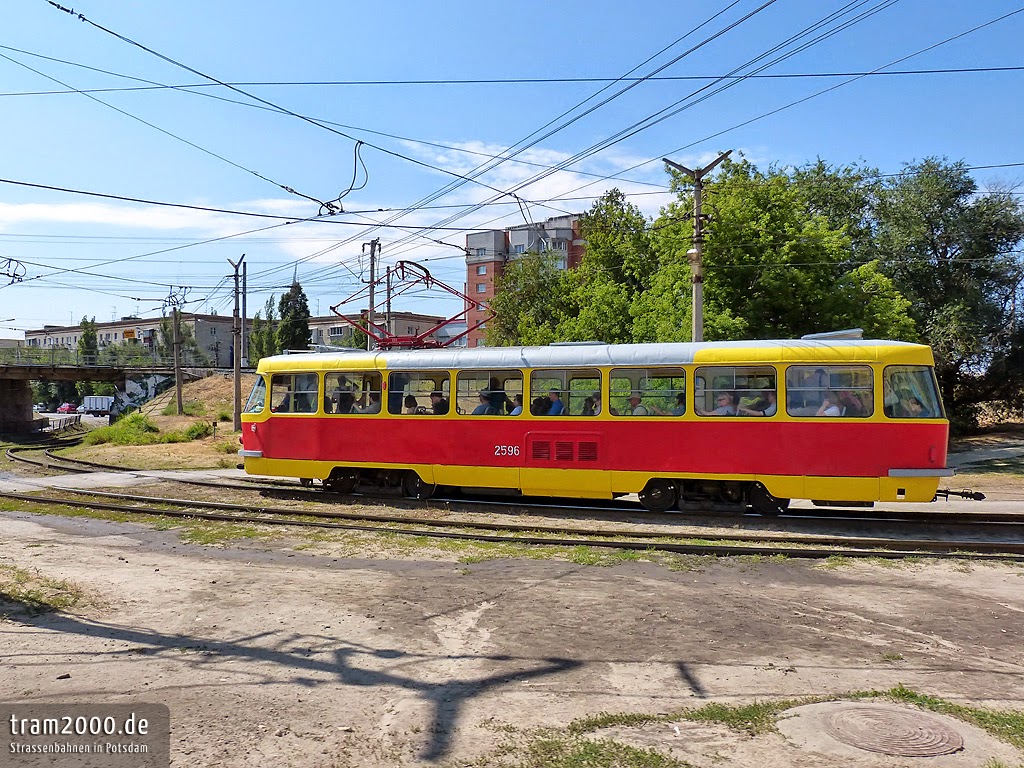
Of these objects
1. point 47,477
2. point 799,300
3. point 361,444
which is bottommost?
point 47,477

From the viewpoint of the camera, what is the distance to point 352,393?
16.4 meters

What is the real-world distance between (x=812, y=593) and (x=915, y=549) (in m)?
3.51

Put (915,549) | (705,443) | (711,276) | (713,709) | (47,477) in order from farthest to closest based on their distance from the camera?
1. (711,276)
2. (47,477)
3. (705,443)
4. (915,549)
5. (713,709)

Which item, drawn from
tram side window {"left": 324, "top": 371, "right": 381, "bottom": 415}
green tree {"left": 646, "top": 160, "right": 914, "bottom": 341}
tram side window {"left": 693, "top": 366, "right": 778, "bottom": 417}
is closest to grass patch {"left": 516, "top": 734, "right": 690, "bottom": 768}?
tram side window {"left": 693, "top": 366, "right": 778, "bottom": 417}

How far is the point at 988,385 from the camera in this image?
36.3 m

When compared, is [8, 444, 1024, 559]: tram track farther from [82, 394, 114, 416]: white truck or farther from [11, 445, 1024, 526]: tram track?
[82, 394, 114, 416]: white truck

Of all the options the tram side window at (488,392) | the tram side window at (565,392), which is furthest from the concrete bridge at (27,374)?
the tram side window at (565,392)

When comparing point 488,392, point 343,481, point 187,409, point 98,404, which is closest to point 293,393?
point 343,481

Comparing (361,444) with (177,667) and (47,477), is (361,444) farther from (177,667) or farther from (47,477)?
(47,477)

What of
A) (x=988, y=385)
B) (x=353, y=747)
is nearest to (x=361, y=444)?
(x=353, y=747)

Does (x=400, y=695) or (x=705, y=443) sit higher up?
(x=705, y=443)

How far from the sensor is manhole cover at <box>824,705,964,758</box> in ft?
15.9

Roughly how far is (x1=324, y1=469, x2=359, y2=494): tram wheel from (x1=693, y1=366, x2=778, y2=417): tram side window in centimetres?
755

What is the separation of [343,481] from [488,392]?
4210 millimetres
